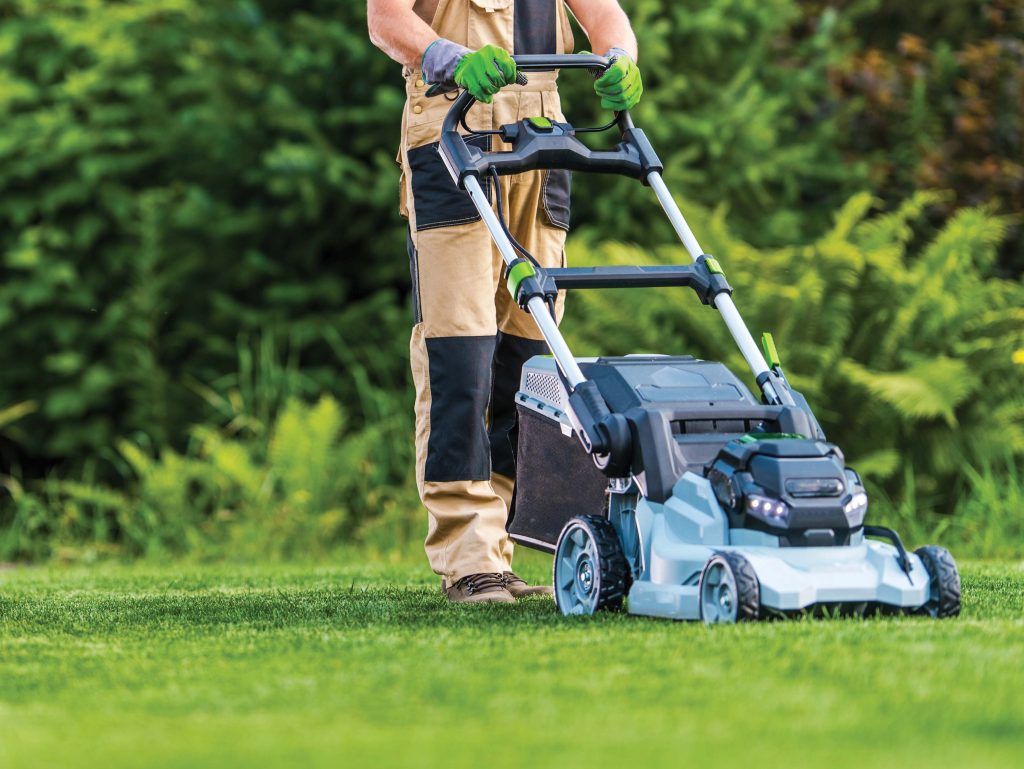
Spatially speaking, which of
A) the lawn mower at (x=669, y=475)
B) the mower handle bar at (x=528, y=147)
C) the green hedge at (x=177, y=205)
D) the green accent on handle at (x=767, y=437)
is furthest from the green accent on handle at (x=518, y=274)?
the green hedge at (x=177, y=205)

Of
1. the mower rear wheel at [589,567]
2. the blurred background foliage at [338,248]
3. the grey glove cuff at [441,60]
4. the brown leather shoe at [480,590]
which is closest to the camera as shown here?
the mower rear wheel at [589,567]

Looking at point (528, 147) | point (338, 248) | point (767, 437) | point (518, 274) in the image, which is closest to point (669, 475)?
point (767, 437)

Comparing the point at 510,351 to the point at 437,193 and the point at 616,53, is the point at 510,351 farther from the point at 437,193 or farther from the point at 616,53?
the point at 616,53

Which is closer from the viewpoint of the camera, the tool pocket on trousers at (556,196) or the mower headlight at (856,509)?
the mower headlight at (856,509)

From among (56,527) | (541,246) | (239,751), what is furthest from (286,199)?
(239,751)

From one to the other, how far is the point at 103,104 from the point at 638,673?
637 cm

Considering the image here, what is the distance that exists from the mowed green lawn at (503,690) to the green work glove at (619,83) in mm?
1266

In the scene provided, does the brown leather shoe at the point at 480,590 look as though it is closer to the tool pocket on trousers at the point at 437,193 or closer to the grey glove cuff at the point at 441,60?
the tool pocket on trousers at the point at 437,193

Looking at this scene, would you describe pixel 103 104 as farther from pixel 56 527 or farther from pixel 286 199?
pixel 56 527

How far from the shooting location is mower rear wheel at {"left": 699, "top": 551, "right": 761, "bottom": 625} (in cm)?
313

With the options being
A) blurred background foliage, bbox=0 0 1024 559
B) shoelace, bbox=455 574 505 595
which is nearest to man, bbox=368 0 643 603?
shoelace, bbox=455 574 505 595

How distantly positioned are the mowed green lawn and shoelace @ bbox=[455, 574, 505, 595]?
240 millimetres

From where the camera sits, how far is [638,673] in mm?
2709

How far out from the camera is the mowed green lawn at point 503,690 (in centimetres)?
217
